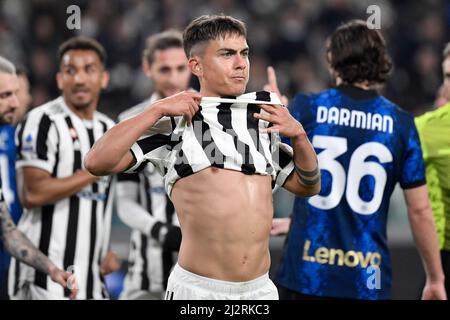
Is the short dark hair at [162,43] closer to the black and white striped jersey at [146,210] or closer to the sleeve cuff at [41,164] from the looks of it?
the black and white striped jersey at [146,210]

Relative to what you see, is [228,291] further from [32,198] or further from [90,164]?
[32,198]

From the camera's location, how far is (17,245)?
4754 millimetres

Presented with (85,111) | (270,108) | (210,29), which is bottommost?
(270,108)

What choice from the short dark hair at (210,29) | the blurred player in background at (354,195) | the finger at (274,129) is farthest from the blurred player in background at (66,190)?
the finger at (274,129)

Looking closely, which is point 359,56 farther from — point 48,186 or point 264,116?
point 48,186

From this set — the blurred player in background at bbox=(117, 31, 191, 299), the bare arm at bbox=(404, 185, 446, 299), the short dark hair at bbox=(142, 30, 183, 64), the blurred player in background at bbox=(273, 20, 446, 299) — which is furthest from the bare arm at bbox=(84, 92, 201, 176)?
the short dark hair at bbox=(142, 30, 183, 64)

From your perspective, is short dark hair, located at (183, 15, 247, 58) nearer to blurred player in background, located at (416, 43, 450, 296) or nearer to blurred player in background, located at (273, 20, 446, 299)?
blurred player in background, located at (273, 20, 446, 299)

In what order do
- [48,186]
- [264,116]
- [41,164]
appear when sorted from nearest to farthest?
[264,116]
[48,186]
[41,164]

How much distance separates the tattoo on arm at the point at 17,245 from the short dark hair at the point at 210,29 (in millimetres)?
1479

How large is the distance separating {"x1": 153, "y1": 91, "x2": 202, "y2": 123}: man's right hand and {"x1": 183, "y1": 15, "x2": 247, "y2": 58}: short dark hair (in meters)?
0.31

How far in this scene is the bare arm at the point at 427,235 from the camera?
479cm

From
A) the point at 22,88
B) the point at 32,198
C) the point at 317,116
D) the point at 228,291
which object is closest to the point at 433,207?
the point at 317,116

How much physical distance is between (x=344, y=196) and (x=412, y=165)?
1.34 feet

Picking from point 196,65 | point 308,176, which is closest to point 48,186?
point 196,65
